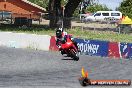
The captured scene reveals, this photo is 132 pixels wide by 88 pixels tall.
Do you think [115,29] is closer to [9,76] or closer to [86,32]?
[86,32]

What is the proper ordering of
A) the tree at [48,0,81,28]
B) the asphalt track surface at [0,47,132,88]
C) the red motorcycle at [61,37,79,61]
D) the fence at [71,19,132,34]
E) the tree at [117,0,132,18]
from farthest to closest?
1. the tree at [117,0,132,18]
2. the tree at [48,0,81,28]
3. the fence at [71,19,132,34]
4. the red motorcycle at [61,37,79,61]
5. the asphalt track surface at [0,47,132,88]

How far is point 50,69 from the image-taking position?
771 inches

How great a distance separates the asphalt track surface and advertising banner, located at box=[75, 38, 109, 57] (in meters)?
0.80

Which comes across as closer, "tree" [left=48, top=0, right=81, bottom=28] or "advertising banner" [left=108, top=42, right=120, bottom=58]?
"advertising banner" [left=108, top=42, right=120, bottom=58]

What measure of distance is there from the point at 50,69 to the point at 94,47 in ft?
22.3

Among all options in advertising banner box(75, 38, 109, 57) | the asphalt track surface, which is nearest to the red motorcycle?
the asphalt track surface

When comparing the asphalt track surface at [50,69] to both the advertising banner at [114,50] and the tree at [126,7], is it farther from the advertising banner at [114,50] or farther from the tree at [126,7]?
the tree at [126,7]

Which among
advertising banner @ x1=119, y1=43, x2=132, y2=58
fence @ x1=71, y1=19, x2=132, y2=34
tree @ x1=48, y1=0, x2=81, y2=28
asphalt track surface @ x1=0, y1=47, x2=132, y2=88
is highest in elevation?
tree @ x1=48, y1=0, x2=81, y2=28

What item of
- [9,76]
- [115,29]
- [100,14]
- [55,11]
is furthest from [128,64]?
[100,14]

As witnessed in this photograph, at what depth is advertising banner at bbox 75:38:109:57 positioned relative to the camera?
25.4 m

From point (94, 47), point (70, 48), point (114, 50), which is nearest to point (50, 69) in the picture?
point (70, 48)

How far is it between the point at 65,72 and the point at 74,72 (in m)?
0.38

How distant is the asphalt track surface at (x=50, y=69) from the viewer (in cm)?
1569

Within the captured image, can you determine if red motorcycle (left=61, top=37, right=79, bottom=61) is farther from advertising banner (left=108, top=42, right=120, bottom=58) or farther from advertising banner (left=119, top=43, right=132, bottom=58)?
advertising banner (left=119, top=43, right=132, bottom=58)
